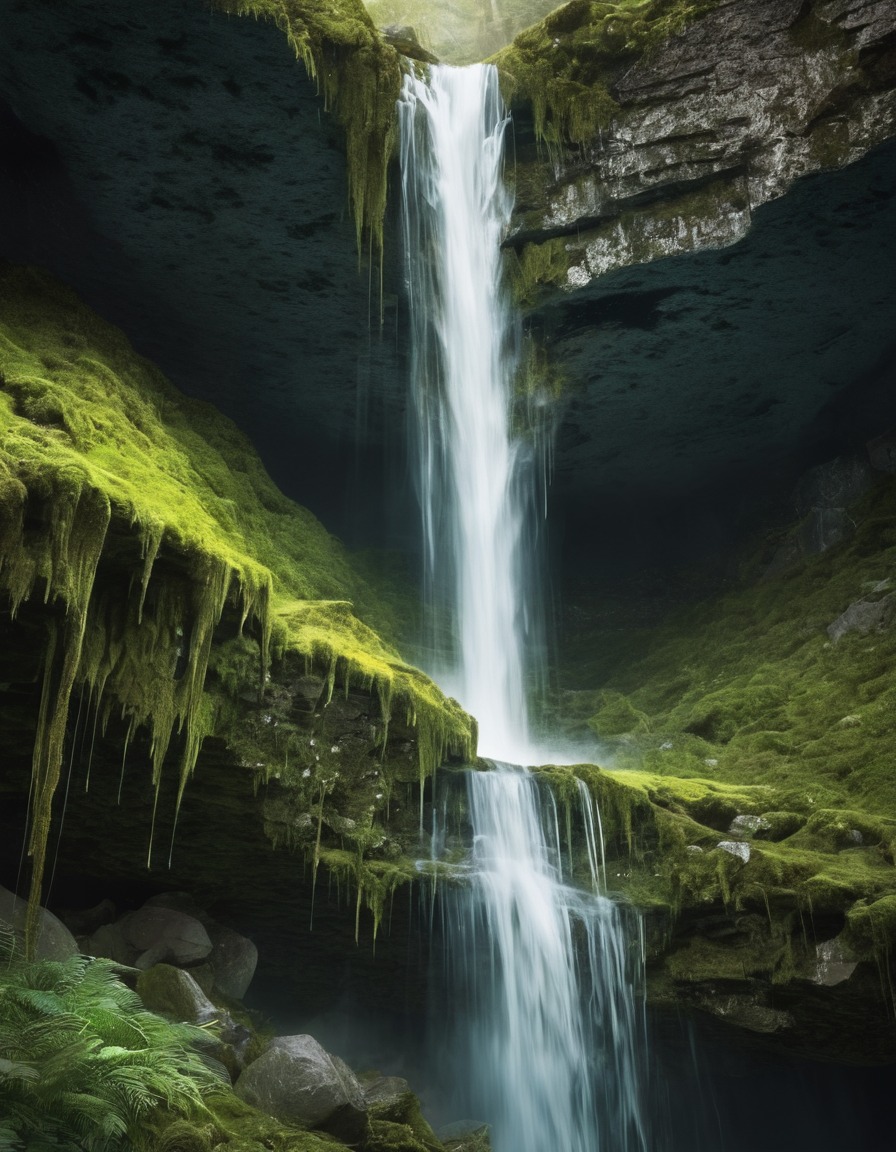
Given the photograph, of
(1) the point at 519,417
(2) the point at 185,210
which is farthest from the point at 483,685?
(2) the point at 185,210

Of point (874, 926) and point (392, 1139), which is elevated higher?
point (874, 926)

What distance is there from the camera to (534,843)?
1271 cm

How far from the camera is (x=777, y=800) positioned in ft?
44.7

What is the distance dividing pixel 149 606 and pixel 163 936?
13.7 feet

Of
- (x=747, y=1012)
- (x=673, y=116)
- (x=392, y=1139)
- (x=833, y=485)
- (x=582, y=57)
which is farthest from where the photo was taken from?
(x=833, y=485)

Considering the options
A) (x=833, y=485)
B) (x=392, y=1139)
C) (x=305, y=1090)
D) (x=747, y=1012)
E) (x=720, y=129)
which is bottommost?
(x=392, y=1139)

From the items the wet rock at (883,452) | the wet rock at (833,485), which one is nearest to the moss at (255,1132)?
the wet rock at (833,485)

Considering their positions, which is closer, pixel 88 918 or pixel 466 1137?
pixel 466 1137

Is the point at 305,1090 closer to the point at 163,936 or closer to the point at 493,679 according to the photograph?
the point at 163,936

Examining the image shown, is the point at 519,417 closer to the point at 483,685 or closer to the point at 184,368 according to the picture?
the point at 483,685

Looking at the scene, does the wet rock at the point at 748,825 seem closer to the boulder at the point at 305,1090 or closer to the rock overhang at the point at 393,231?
the boulder at the point at 305,1090

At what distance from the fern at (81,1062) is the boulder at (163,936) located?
3961mm

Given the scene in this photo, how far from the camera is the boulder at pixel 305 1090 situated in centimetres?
858

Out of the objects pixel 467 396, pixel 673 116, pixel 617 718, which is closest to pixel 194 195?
pixel 467 396
